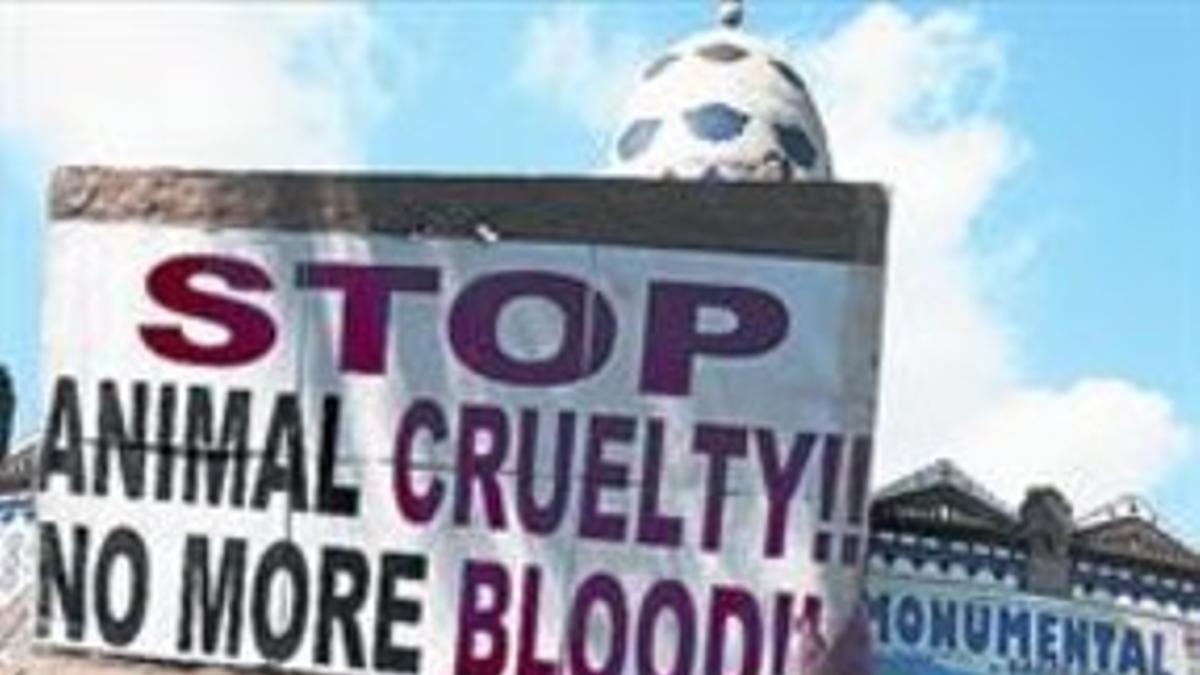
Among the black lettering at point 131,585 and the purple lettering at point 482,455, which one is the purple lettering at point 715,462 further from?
the black lettering at point 131,585

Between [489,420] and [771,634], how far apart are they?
A: 110 centimetres

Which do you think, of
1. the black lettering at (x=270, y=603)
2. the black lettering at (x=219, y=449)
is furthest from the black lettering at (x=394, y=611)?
the black lettering at (x=219, y=449)

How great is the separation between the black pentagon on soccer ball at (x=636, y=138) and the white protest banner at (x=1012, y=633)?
5049 mm

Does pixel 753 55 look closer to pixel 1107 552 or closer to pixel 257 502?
pixel 1107 552

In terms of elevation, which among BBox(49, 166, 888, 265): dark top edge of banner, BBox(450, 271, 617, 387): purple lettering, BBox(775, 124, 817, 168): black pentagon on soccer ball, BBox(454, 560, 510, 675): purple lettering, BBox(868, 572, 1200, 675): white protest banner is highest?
BBox(775, 124, 817, 168): black pentagon on soccer ball

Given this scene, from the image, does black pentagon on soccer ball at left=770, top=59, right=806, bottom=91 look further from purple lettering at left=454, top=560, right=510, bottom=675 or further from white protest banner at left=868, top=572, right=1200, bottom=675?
purple lettering at left=454, top=560, right=510, bottom=675

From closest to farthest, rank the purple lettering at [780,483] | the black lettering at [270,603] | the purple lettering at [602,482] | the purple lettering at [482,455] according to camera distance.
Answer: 1. the purple lettering at [780,483]
2. the purple lettering at [602,482]
3. the purple lettering at [482,455]
4. the black lettering at [270,603]

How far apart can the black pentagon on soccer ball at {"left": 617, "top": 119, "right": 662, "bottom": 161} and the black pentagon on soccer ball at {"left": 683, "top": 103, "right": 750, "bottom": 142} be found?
354 mm

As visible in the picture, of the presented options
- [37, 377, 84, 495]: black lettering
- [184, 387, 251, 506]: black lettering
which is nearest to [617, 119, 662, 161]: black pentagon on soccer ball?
[37, 377, 84, 495]: black lettering

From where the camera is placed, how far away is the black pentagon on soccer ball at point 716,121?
27.9 meters

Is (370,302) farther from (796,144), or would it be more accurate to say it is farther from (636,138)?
(636,138)

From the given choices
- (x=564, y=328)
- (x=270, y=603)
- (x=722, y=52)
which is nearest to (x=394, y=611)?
(x=270, y=603)

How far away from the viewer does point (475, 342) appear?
10.6m

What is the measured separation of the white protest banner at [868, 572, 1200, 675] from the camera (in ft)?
102
